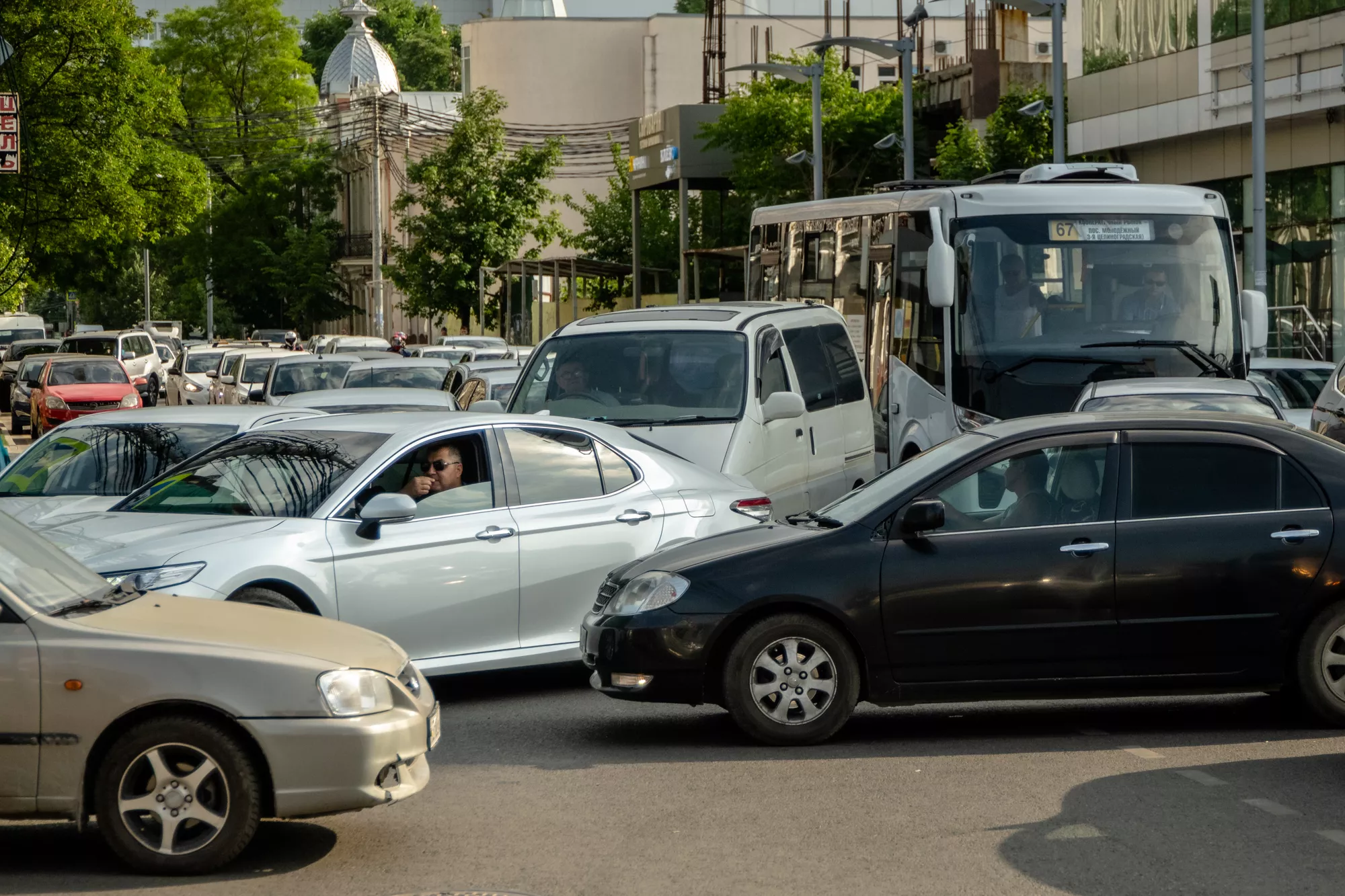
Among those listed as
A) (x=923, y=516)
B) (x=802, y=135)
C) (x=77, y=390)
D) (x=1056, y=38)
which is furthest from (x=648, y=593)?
(x=802, y=135)

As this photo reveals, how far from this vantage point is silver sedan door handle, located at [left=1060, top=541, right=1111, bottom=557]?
8.70 meters

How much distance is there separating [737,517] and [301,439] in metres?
2.49

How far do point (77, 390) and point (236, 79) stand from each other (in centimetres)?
5231

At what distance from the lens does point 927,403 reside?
16.7 m

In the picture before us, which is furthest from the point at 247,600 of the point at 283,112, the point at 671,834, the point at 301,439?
the point at 283,112

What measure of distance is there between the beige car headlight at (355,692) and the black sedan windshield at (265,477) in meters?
2.83

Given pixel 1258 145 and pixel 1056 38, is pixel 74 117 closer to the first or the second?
pixel 1056 38

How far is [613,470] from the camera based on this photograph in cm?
1041

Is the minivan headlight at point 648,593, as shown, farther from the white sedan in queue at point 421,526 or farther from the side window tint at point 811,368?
the side window tint at point 811,368

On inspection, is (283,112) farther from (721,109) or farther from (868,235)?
(868,235)

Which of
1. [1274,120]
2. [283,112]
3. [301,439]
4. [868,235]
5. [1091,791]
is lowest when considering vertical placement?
[1091,791]

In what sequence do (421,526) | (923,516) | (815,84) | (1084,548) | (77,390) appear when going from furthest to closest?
(815,84), (77,390), (421,526), (1084,548), (923,516)

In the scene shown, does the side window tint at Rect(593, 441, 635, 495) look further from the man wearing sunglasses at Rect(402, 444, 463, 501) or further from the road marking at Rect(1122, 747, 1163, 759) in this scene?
the road marking at Rect(1122, 747, 1163, 759)

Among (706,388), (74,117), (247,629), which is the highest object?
(74,117)
